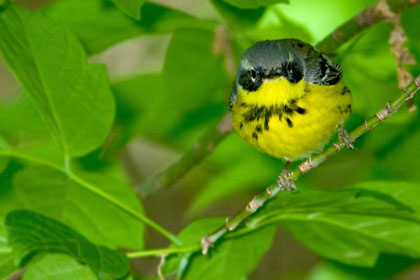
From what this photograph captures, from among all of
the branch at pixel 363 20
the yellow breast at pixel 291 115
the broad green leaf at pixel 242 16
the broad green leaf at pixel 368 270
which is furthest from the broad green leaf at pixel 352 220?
the broad green leaf at pixel 242 16

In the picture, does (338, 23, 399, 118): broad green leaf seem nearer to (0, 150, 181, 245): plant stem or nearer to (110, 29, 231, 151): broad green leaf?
(110, 29, 231, 151): broad green leaf

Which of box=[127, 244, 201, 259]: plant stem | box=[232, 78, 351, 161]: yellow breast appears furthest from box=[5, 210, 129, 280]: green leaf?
box=[232, 78, 351, 161]: yellow breast

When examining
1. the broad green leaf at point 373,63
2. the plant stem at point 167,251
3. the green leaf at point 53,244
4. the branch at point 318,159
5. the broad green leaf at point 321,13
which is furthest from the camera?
the broad green leaf at point 321,13

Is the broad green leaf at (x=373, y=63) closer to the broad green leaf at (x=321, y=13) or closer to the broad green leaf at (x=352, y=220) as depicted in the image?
the broad green leaf at (x=321, y=13)

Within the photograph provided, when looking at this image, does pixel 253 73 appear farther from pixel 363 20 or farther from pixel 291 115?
pixel 363 20

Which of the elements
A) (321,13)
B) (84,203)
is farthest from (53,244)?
(321,13)

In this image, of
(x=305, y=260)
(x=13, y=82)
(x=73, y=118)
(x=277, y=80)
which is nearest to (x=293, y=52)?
(x=277, y=80)
